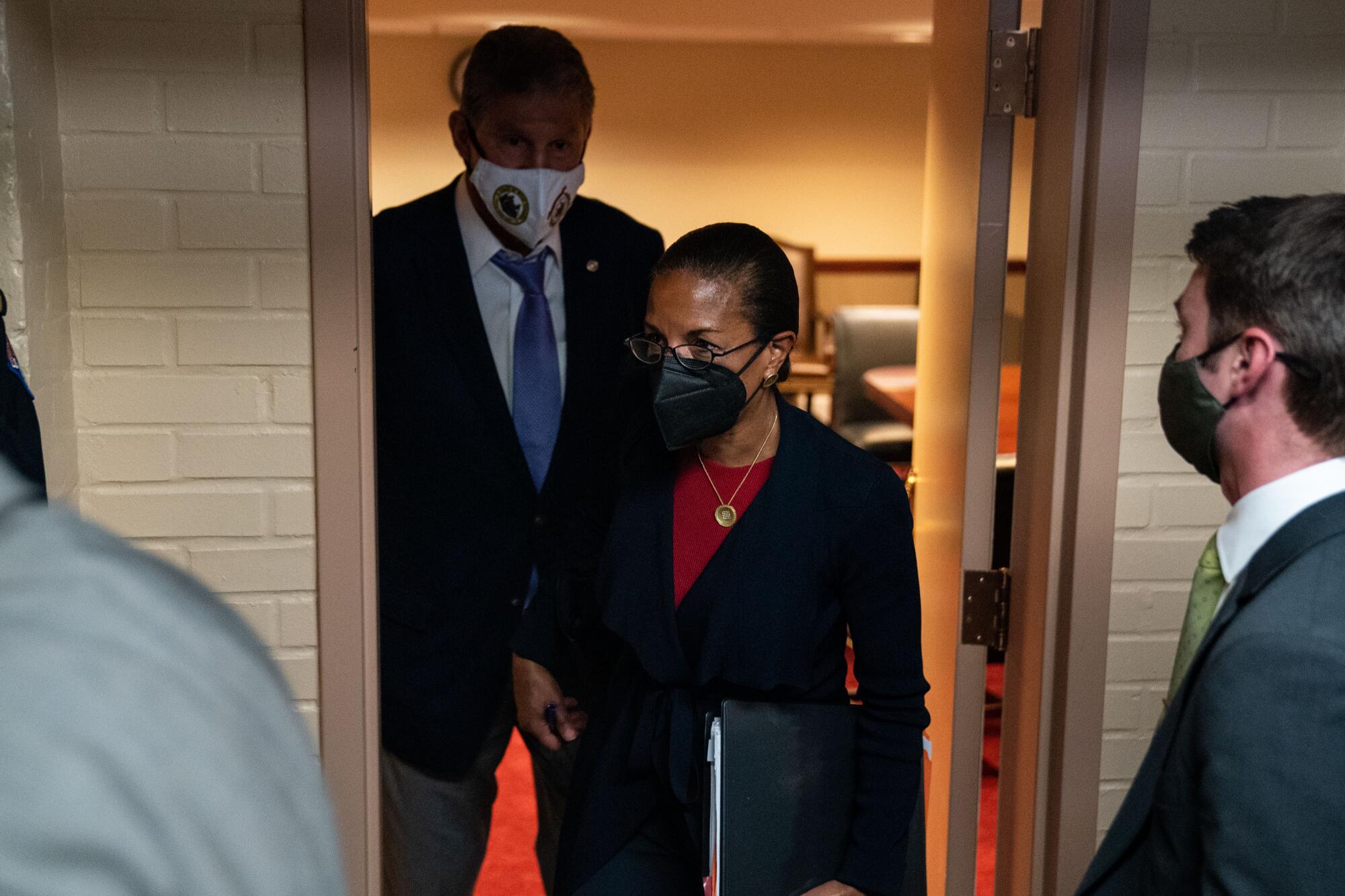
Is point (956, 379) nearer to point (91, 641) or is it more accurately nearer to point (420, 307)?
point (420, 307)

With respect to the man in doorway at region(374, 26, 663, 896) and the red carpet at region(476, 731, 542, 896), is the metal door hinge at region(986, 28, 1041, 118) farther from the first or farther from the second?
the red carpet at region(476, 731, 542, 896)

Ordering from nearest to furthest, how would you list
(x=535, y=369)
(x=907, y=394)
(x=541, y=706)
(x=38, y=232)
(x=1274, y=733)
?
(x=1274, y=733), (x=38, y=232), (x=541, y=706), (x=535, y=369), (x=907, y=394)

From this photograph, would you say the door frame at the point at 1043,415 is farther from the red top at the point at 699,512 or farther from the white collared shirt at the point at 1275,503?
the white collared shirt at the point at 1275,503

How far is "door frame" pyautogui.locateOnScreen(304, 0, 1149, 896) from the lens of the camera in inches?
72.9

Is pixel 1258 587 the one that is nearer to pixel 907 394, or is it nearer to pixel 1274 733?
pixel 1274 733

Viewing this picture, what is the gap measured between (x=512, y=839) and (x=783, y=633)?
1.88 metres

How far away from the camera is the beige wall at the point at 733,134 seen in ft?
25.7

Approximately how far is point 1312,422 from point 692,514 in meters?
0.86

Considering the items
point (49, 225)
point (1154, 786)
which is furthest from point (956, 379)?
point (49, 225)

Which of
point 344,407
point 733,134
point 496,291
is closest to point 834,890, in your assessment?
point 344,407

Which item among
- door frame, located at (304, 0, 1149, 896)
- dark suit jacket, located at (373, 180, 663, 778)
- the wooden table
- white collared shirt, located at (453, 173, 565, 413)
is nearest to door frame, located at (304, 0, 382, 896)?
door frame, located at (304, 0, 1149, 896)

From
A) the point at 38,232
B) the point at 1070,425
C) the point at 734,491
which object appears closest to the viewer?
the point at 38,232

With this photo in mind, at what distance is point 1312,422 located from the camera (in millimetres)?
1225

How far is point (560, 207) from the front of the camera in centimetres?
215
